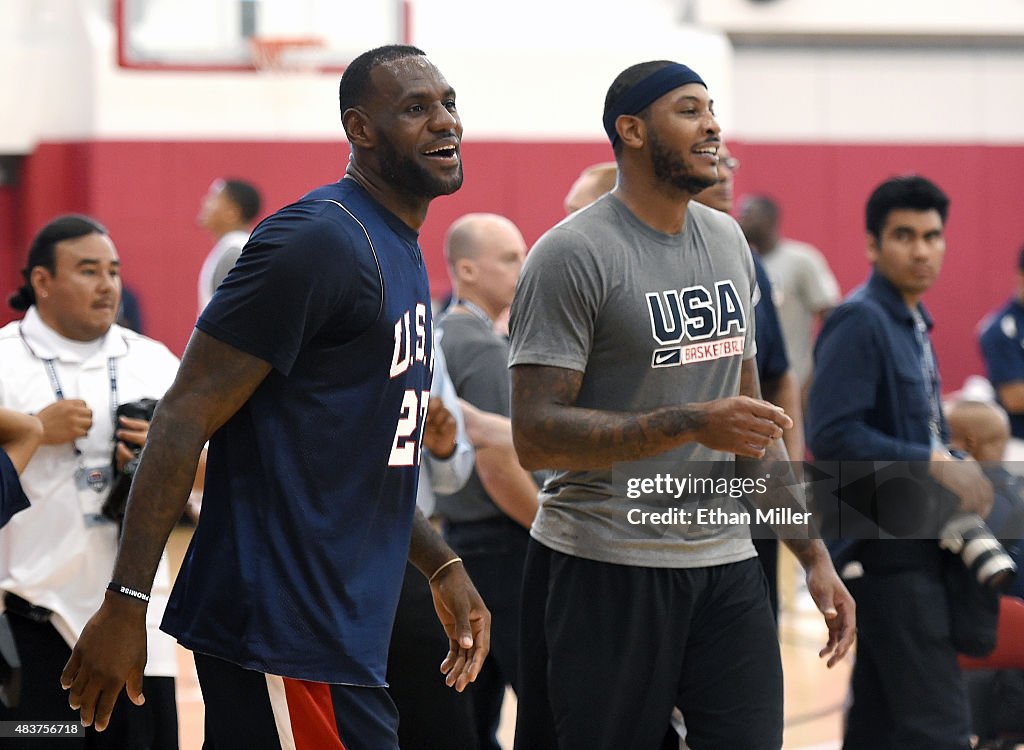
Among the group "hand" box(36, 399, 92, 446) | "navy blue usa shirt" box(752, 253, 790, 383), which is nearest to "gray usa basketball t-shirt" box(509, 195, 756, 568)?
"navy blue usa shirt" box(752, 253, 790, 383)

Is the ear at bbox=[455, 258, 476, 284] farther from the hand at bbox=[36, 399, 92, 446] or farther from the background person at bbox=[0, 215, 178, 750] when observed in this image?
Result: the hand at bbox=[36, 399, 92, 446]

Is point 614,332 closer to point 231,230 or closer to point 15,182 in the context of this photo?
point 231,230

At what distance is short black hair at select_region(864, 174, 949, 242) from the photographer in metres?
4.59

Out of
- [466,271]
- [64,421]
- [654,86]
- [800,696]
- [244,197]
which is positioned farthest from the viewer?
[244,197]

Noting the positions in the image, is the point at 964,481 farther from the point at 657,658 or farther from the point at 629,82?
the point at 629,82

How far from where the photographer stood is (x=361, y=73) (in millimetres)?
2883

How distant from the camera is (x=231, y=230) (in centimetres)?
829

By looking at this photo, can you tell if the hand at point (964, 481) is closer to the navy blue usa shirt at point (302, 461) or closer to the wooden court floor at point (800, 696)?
the wooden court floor at point (800, 696)

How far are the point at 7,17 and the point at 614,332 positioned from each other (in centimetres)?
975

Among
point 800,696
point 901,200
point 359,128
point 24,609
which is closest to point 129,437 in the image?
point 24,609

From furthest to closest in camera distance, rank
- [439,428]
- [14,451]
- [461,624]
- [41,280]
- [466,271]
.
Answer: [466,271], [41,280], [439,428], [14,451], [461,624]

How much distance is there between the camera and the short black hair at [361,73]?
287cm

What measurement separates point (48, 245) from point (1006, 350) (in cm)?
458

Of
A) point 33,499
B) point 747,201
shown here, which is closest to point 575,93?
point 747,201
